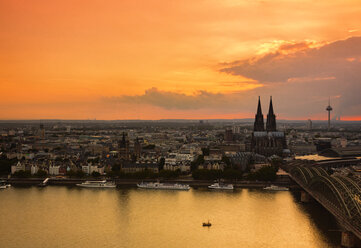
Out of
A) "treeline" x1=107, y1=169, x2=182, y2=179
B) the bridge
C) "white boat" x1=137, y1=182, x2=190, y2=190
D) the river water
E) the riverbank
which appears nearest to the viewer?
the bridge

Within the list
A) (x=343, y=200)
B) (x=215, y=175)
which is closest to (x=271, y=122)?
(x=215, y=175)

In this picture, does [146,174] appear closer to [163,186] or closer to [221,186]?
[163,186]

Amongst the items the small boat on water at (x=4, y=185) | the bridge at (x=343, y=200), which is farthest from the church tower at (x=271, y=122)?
the small boat on water at (x=4, y=185)

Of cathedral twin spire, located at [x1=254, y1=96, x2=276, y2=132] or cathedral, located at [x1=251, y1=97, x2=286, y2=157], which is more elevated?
cathedral twin spire, located at [x1=254, y1=96, x2=276, y2=132]

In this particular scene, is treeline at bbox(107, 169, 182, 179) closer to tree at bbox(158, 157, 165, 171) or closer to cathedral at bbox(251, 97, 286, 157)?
tree at bbox(158, 157, 165, 171)

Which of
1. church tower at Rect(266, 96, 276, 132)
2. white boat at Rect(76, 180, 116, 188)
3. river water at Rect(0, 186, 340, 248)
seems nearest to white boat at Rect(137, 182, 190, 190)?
river water at Rect(0, 186, 340, 248)

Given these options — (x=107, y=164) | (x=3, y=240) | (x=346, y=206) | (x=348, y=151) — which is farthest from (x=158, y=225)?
(x=348, y=151)

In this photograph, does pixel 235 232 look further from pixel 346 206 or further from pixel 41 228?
pixel 41 228

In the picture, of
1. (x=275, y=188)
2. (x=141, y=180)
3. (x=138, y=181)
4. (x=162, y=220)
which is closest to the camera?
(x=162, y=220)
